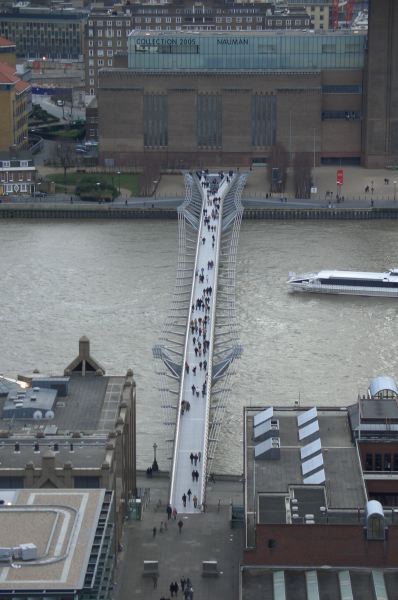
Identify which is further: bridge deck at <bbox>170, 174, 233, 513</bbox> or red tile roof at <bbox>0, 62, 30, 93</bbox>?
red tile roof at <bbox>0, 62, 30, 93</bbox>

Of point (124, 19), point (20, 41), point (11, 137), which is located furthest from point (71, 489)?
point (20, 41)

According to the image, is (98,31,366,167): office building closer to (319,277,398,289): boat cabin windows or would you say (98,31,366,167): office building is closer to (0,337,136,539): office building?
(319,277,398,289): boat cabin windows

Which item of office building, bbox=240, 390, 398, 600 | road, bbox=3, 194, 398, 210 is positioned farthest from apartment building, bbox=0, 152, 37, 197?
office building, bbox=240, 390, 398, 600

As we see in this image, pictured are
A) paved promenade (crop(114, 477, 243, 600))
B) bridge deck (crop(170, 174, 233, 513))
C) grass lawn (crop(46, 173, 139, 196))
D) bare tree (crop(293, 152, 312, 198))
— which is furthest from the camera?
grass lawn (crop(46, 173, 139, 196))

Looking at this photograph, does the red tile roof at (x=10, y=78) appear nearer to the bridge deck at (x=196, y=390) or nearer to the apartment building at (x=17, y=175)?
the apartment building at (x=17, y=175)

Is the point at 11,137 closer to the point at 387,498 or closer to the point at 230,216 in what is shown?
the point at 230,216

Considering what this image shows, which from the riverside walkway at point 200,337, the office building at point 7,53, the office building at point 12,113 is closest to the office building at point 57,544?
the riverside walkway at point 200,337

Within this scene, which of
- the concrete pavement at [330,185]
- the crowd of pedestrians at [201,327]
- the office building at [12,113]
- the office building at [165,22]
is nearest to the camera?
the crowd of pedestrians at [201,327]
